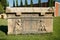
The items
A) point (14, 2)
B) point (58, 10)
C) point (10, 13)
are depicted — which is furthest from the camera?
point (14, 2)

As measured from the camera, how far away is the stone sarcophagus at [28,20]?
7387 millimetres

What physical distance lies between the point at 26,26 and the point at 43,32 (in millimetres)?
743

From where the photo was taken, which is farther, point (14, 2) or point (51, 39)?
point (14, 2)

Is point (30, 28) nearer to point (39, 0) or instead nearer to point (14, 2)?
point (39, 0)

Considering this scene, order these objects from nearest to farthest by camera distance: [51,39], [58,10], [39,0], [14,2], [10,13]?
[51,39], [10,13], [58,10], [39,0], [14,2]

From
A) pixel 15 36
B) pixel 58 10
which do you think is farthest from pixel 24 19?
pixel 58 10

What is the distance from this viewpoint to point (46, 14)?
24.5 feet

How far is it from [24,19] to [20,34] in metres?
0.63

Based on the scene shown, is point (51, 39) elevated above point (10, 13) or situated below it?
below

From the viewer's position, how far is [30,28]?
294 inches

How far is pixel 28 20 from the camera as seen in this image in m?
7.43

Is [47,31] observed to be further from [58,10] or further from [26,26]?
[58,10]

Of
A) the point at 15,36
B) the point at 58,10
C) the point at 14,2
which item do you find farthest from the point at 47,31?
the point at 14,2

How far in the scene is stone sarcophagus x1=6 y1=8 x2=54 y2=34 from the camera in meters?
7.39
